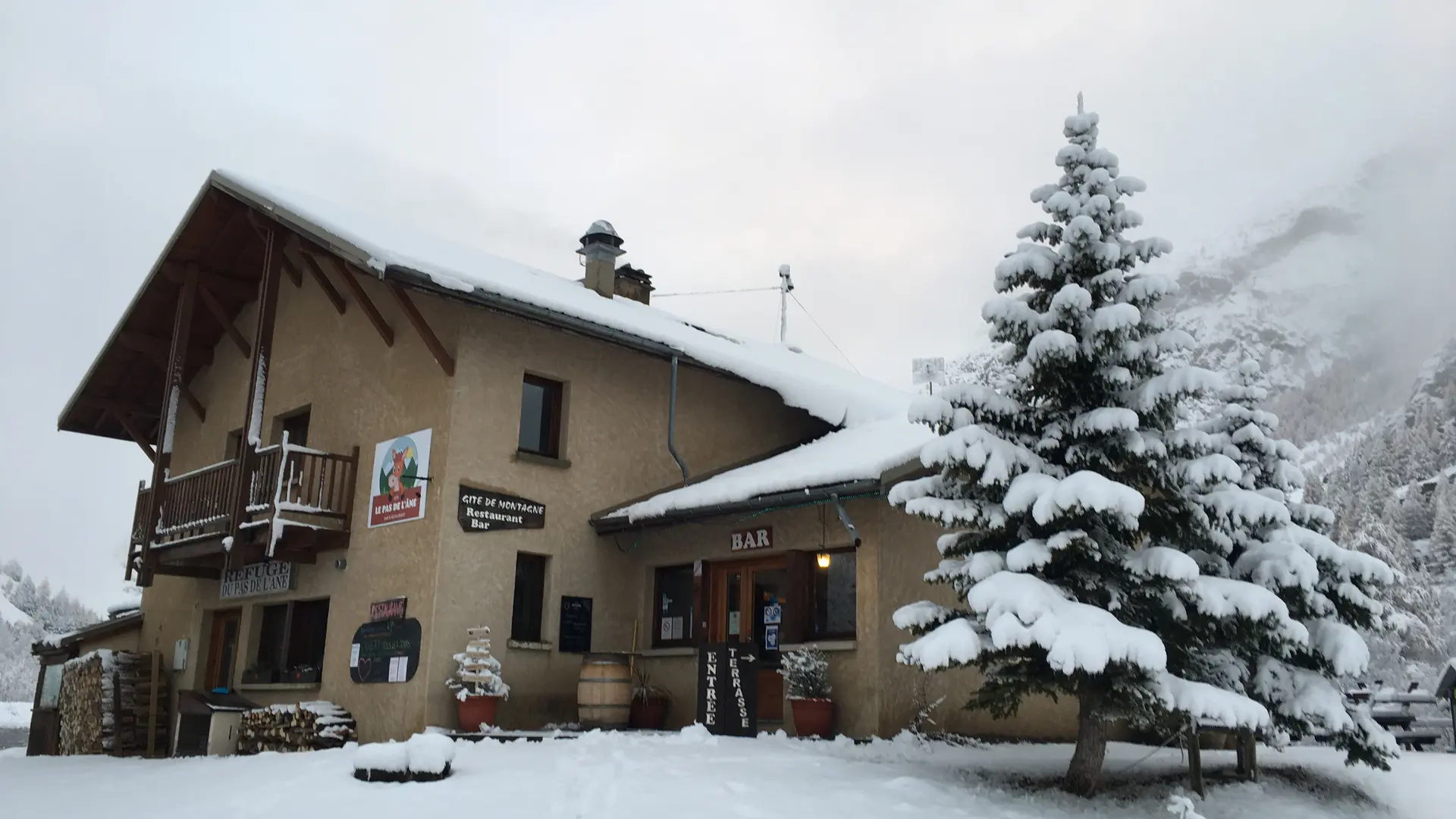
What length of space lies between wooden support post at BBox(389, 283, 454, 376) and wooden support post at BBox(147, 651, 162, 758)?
8.43 meters

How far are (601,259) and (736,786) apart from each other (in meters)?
11.7

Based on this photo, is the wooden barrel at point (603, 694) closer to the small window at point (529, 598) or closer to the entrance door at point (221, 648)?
the small window at point (529, 598)

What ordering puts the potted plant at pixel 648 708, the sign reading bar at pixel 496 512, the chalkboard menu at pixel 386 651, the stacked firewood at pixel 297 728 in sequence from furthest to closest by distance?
the potted plant at pixel 648 708 → the sign reading bar at pixel 496 512 → the stacked firewood at pixel 297 728 → the chalkboard menu at pixel 386 651

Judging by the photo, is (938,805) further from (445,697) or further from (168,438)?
(168,438)

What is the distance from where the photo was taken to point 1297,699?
8.27m

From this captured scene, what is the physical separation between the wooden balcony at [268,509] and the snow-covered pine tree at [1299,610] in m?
10.4

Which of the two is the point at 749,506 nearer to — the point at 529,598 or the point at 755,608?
the point at 755,608

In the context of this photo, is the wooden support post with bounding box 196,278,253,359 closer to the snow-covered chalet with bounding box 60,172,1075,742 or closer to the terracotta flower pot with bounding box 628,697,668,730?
the snow-covered chalet with bounding box 60,172,1075,742

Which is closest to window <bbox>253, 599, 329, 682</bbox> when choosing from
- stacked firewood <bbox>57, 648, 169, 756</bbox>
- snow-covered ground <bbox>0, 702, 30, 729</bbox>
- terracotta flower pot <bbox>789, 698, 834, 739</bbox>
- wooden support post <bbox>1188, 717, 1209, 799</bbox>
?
stacked firewood <bbox>57, 648, 169, 756</bbox>

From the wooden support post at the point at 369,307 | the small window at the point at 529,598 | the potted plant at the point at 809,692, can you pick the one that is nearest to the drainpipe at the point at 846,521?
the potted plant at the point at 809,692

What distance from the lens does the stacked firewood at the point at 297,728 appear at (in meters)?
13.0

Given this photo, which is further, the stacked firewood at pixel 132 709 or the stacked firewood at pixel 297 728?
the stacked firewood at pixel 132 709

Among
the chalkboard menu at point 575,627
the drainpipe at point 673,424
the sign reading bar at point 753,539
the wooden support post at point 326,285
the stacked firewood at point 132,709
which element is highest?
the wooden support post at point 326,285

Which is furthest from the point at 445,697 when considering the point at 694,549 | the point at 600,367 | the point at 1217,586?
the point at 1217,586
